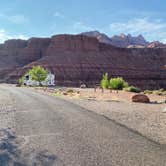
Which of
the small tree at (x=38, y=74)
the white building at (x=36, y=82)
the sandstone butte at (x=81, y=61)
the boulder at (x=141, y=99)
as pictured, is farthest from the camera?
the sandstone butte at (x=81, y=61)

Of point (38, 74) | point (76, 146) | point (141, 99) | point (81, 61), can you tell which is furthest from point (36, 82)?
point (76, 146)

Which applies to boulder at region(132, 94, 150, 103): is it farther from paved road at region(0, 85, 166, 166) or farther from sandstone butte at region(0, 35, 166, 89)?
sandstone butte at region(0, 35, 166, 89)

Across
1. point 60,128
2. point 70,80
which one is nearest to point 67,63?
point 70,80

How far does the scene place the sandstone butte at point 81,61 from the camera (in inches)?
4373

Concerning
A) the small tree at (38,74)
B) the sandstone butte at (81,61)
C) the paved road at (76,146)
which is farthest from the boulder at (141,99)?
the sandstone butte at (81,61)

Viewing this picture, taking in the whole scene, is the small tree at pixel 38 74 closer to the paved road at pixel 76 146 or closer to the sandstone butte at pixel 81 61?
the sandstone butte at pixel 81 61

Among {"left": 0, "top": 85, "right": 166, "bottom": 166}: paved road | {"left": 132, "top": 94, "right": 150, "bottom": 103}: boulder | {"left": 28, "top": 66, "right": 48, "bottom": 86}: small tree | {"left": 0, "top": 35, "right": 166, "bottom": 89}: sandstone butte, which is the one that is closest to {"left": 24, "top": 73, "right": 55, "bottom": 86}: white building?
{"left": 28, "top": 66, "right": 48, "bottom": 86}: small tree

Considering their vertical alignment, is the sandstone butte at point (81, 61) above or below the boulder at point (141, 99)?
above

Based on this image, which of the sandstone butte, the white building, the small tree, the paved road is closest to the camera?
the paved road

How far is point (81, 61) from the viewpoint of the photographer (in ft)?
405

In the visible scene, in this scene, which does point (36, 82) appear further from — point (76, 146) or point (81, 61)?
point (76, 146)

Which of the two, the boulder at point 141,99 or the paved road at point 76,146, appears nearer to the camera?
the paved road at point 76,146

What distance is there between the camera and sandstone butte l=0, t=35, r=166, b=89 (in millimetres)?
111062

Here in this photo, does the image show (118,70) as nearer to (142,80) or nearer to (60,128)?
(142,80)
